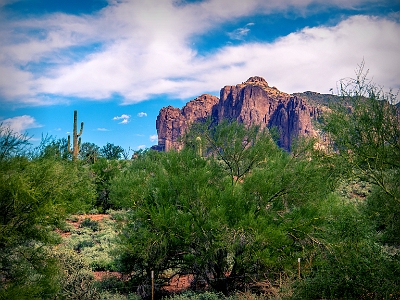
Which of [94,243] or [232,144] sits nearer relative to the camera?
[232,144]

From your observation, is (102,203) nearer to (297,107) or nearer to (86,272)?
(86,272)

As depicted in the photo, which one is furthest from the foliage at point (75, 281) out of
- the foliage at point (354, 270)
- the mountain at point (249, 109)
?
the mountain at point (249, 109)

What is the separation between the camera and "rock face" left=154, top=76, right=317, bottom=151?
120938 millimetres

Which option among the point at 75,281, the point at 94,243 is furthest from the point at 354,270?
the point at 94,243

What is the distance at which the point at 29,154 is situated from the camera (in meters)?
11.7

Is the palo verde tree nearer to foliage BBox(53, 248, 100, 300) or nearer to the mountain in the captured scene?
foliage BBox(53, 248, 100, 300)

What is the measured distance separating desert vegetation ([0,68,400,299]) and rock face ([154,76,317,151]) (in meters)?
99.0

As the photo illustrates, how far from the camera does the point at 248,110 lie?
125750 millimetres

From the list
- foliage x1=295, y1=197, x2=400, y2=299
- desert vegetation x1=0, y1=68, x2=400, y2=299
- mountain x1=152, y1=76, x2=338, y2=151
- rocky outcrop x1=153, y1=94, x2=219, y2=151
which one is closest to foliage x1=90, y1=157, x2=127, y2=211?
desert vegetation x1=0, y1=68, x2=400, y2=299

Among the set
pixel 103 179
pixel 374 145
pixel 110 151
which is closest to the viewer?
pixel 374 145

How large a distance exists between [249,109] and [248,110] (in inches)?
24.6

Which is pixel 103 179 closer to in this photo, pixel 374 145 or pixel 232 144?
pixel 232 144

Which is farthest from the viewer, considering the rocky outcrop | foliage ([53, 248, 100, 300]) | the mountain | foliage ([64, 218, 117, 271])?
the rocky outcrop

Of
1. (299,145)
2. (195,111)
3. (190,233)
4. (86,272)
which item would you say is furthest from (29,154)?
(195,111)
